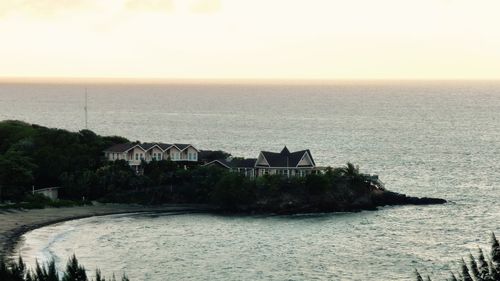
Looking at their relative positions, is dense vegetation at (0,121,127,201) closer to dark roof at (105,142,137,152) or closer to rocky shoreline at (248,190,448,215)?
dark roof at (105,142,137,152)

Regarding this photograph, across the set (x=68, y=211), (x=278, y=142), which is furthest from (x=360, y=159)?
(x=68, y=211)

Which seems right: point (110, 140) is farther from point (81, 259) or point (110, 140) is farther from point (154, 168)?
point (81, 259)

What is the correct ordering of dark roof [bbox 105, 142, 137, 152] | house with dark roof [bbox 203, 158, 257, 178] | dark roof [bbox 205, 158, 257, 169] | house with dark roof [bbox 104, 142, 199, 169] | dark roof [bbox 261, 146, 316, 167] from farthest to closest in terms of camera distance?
dark roof [bbox 105, 142, 137, 152] → house with dark roof [bbox 104, 142, 199, 169] → dark roof [bbox 205, 158, 257, 169] → house with dark roof [bbox 203, 158, 257, 178] → dark roof [bbox 261, 146, 316, 167]

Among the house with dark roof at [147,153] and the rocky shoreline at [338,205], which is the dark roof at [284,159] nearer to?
the rocky shoreline at [338,205]

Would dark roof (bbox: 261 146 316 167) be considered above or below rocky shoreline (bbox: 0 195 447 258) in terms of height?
above

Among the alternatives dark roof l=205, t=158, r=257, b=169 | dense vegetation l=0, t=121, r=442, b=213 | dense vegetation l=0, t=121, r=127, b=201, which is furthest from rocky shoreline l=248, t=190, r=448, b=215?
dense vegetation l=0, t=121, r=127, b=201

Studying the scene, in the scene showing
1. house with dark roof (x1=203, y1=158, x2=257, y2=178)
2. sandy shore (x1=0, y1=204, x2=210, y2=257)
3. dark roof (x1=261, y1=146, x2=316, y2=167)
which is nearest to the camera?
sandy shore (x1=0, y1=204, x2=210, y2=257)
